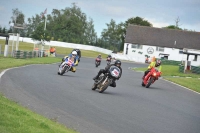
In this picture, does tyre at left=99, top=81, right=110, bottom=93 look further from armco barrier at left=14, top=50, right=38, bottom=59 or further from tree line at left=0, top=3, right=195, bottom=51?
tree line at left=0, top=3, right=195, bottom=51

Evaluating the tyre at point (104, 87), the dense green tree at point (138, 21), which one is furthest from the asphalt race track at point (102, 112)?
the dense green tree at point (138, 21)

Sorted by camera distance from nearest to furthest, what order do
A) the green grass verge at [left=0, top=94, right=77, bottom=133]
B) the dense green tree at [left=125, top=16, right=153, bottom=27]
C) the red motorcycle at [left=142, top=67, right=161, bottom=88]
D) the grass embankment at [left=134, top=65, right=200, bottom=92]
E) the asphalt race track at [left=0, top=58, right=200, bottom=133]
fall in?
the green grass verge at [left=0, top=94, right=77, bottom=133]
the asphalt race track at [left=0, top=58, right=200, bottom=133]
the red motorcycle at [left=142, top=67, right=161, bottom=88]
the grass embankment at [left=134, top=65, right=200, bottom=92]
the dense green tree at [left=125, top=16, right=153, bottom=27]

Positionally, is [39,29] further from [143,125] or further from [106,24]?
[106,24]

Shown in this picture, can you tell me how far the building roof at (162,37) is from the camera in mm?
110938

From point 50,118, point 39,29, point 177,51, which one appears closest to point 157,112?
point 50,118

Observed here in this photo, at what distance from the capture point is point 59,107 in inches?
548

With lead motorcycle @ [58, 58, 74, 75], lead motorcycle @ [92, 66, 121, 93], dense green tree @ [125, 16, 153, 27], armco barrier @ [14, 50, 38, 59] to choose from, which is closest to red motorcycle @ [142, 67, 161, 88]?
lead motorcycle @ [58, 58, 74, 75]

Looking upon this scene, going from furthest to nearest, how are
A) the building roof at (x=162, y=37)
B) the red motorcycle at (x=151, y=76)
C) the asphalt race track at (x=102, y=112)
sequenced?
the building roof at (x=162, y=37) → the red motorcycle at (x=151, y=76) → the asphalt race track at (x=102, y=112)

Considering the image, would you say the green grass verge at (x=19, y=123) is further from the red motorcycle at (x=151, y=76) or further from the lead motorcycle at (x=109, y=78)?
the red motorcycle at (x=151, y=76)

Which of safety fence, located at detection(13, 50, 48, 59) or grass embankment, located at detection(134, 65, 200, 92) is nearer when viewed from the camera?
grass embankment, located at detection(134, 65, 200, 92)

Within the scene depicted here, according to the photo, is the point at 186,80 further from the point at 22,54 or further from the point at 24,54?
the point at 24,54

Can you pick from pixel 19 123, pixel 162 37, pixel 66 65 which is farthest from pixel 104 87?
pixel 162 37

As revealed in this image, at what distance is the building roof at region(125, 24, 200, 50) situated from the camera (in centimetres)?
11094

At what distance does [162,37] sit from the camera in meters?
112
